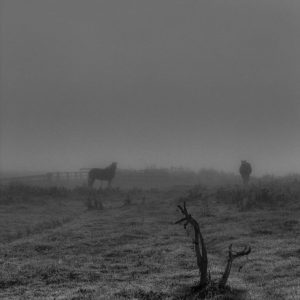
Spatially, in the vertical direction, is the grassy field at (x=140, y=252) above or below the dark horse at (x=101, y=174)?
below

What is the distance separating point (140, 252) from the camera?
14.8 meters

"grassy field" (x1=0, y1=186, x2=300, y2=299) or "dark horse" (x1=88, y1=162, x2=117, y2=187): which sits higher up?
"dark horse" (x1=88, y1=162, x2=117, y2=187)

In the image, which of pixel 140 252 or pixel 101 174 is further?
pixel 101 174

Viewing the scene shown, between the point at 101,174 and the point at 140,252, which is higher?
the point at 101,174

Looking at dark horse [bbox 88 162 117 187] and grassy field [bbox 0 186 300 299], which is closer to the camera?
grassy field [bbox 0 186 300 299]

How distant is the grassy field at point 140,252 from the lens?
396 inches

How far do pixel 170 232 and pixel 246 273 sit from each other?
7.17 metres

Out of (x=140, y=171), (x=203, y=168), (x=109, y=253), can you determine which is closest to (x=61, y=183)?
(x=140, y=171)

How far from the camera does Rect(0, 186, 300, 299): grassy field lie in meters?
10.0

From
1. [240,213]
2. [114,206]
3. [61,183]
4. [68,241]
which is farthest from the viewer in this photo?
[61,183]

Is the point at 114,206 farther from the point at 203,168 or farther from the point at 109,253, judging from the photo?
the point at 203,168

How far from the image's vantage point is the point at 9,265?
13.1 meters

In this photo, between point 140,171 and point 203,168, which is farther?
point 203,168

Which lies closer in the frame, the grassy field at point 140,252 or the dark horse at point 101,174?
the grassy field at point 140,252
